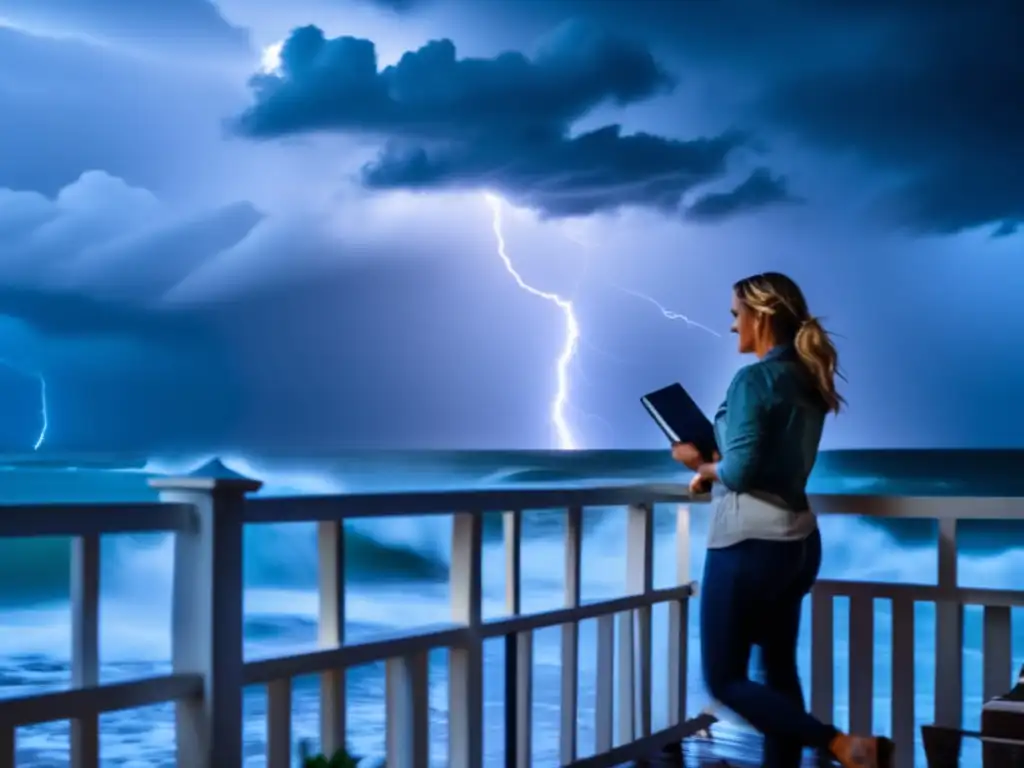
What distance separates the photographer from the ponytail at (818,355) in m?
2.38

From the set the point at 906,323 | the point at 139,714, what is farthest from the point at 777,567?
the point at 906,323

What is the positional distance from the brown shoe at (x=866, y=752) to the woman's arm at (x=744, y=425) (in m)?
0.51

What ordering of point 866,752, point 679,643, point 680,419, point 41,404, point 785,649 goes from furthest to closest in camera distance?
point 41,404 < point 679,643 < point 680,419 < point 785,649 < point 866,752

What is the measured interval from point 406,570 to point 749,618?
1363 cm

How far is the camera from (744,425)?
2.35m

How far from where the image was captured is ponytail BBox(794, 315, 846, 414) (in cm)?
238

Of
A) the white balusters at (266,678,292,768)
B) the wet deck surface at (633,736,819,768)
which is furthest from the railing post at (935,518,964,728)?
the white balusters at (266,678,292,768)

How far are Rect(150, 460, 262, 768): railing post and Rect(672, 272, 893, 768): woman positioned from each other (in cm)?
91

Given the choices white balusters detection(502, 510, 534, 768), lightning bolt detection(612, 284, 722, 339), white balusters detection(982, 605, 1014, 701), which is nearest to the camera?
white balusters detection(502, 510, 534, 768)

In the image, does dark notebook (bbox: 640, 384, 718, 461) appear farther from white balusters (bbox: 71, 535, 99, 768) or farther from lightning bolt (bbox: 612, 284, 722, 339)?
lightning bolt (bbox: 612, 284, 722, 339)

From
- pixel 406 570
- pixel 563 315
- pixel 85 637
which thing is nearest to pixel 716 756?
pixel 85 637

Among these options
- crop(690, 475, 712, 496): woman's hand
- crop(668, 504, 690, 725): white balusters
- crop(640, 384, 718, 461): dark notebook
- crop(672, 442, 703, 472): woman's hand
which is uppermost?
crop(640, 384, 718, 461): dark notebook

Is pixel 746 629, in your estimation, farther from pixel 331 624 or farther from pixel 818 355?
pixel 331 624

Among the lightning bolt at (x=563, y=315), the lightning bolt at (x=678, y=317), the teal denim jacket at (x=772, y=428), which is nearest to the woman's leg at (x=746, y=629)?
the teal denim jacket at (x=772, y=428)
